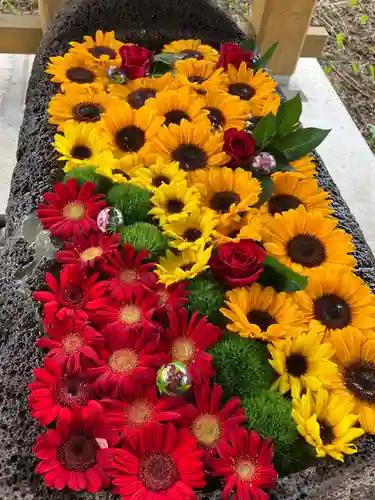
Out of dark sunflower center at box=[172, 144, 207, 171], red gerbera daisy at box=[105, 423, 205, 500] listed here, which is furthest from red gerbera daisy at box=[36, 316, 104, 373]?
dark sunflower center at box=[172, 144, 207, 171]

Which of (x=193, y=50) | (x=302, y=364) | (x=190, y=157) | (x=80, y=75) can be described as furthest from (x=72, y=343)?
(x=193, y=50)

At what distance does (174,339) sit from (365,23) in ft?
6.64

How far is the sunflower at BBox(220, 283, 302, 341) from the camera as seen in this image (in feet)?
2.38

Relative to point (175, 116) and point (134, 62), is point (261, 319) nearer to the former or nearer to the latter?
point (175, 116)

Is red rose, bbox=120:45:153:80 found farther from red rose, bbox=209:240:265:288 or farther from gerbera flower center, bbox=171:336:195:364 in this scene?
gerbera flower center, bbox=171:336:195:364

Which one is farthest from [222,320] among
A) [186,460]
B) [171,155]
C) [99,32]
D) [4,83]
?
[4,83]

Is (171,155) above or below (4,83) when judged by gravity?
above

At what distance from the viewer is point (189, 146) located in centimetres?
96

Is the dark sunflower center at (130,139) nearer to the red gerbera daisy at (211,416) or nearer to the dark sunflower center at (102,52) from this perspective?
the dark sunflower center at (102,52)

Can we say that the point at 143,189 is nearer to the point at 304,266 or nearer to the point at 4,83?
the point at 304,266

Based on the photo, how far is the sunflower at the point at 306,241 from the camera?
839 mm

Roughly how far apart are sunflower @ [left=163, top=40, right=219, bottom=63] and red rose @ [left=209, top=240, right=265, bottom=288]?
22.0 inches

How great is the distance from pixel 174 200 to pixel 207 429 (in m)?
0.35

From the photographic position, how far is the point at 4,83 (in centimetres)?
181
